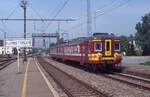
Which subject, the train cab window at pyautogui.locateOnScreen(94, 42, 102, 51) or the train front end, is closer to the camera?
the train front end

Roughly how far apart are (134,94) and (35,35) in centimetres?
5624

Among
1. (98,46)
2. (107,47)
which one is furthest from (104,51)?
(98,46)

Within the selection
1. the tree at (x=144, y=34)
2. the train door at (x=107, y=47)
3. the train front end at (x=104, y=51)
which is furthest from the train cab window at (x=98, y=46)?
the tree at (x=144, y=34)

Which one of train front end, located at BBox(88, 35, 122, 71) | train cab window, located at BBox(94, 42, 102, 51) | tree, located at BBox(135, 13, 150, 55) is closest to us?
train front end, located at BBox(88, 35, 122, 71)

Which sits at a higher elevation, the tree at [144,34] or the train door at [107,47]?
the tree at [144,34]

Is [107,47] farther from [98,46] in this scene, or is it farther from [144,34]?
[144,34]

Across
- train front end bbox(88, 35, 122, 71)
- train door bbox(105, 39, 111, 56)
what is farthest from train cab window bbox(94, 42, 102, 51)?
train door bbox(105, 39, 111, 56)

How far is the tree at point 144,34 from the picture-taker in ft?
236

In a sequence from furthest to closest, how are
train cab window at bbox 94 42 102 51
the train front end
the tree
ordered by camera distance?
the tree → train cab window at bbox 94 42 102 51 → the train front end

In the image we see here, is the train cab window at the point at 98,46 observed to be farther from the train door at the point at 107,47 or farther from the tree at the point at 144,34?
the tree at the point at 144,34

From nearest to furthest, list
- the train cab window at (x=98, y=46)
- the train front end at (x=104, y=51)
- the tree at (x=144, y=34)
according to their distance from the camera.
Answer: the train front end at (x=104, y=51) → the train cab window at (x=98, y=46) → the tree at (x=144, y=34)

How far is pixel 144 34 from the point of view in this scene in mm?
75188

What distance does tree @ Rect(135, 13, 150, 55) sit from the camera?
71.8 metres

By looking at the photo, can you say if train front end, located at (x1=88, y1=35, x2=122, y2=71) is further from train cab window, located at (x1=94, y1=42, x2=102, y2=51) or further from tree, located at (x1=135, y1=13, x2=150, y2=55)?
tree, located at (x1=135, y1=13, x2=150, y2=55)
